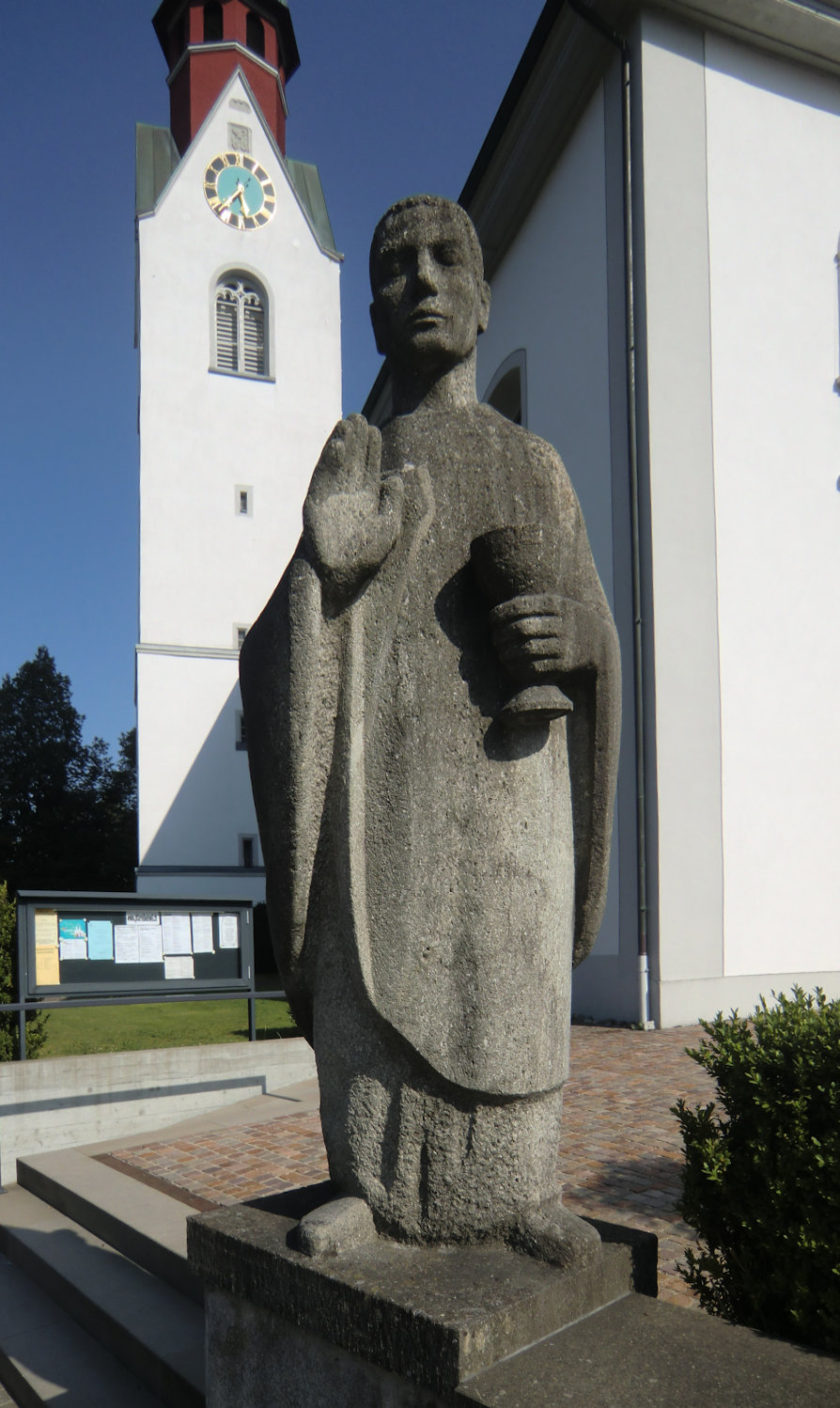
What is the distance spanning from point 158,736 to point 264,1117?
21419 mm

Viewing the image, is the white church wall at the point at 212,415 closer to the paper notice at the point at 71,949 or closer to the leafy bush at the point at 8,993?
the leafy bush at the point at 8,993

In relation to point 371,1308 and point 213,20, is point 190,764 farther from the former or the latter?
point 371,1308

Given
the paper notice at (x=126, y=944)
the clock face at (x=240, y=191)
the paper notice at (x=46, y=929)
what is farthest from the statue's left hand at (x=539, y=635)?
the clock face at (x=240, y=191)

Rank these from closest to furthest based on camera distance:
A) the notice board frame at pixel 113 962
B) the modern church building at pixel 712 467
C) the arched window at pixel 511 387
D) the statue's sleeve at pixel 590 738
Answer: the statue's sleeve at pixel 590 738 → the notice board frame at pixel 113 962 → the modern church building at pixel 712 467 → the arched window at pixel 511 387

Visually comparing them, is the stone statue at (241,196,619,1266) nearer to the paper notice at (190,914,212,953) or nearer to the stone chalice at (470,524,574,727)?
the stone chalice at (470,524,574,727)

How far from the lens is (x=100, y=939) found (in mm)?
7516

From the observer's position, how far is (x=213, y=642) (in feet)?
92.8

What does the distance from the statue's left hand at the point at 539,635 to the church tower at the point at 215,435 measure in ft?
83.6

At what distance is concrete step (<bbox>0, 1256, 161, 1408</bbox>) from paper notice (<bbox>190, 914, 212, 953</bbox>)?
126 inches

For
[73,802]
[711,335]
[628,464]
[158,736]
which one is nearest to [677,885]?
[628,464]

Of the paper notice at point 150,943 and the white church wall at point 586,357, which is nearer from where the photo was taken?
the paper notice at point 150,943

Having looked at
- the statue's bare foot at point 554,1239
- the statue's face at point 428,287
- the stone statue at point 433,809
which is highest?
the statue's face at point 428,287

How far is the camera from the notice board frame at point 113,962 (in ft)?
23.5

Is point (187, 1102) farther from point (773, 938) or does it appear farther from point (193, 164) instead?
point (193, 164)
